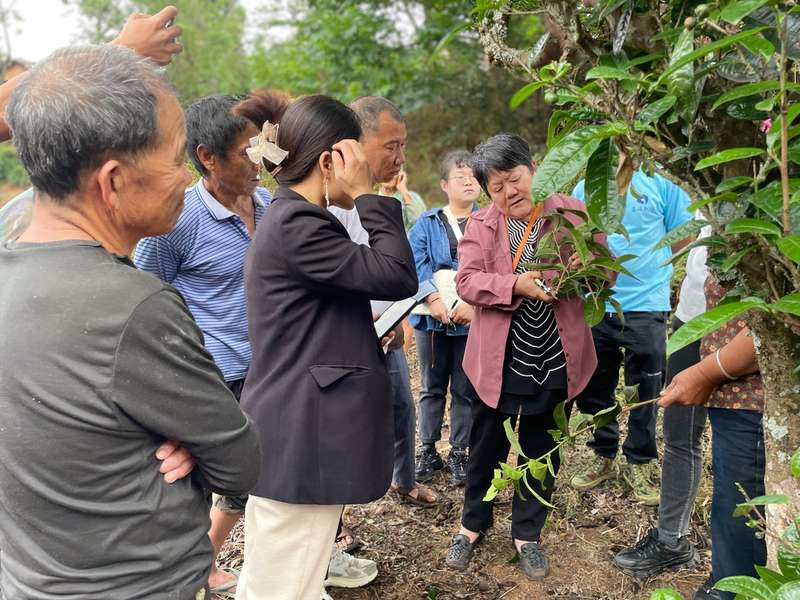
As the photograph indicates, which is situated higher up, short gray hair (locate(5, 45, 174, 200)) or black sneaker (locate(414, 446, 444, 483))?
short gray hair (locate(5, 45, 174, 200))

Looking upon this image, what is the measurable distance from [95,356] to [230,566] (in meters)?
2.27

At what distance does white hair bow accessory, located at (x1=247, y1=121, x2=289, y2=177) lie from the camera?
1973mm

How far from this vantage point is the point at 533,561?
2.88 metres

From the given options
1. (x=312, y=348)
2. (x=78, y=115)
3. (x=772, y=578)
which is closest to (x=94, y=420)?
(x=78, y=115)

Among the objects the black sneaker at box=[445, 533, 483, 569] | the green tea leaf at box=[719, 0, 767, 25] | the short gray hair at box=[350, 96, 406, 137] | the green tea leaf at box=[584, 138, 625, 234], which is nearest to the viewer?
the green tea leaf at box=[719, 0, 767, 25]

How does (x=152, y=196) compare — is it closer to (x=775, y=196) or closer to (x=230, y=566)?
(x=775, y=196)

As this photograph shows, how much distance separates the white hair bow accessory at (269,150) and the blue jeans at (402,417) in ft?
5.22

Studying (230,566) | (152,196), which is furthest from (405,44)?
(152,196)

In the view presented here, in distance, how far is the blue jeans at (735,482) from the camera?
6.44 ft

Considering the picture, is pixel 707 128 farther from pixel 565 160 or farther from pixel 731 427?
pixel 731 427

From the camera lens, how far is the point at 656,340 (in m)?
3.40

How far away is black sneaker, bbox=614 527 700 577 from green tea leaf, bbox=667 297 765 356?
2.16 m

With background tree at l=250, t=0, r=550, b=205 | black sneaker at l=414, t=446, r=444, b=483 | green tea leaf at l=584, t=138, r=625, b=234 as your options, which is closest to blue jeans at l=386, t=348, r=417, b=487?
black sneaker at l=414, t=446, r=444, b=483

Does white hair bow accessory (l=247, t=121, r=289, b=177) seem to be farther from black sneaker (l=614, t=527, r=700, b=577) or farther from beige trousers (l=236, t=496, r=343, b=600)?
black sneaker (l=614, t=527, r=700, b=577)
